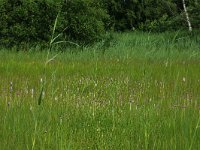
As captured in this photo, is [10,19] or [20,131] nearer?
[20,131]

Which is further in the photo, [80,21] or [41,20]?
[80,21]

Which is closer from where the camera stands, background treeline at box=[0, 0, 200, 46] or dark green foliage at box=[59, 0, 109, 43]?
background treeline at box=[0, 0, 200, 46]

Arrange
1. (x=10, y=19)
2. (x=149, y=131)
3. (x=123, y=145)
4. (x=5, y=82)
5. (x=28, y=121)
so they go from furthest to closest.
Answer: (x=10, y=19) → (x=5, y=82) → (x=28, y=121) → (x=149, y=131) → (x=123, y=145)

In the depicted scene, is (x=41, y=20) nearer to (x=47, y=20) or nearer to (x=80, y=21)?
(x=47, y=20)

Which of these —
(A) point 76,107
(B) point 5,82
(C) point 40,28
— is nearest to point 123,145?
(A) point 76,107

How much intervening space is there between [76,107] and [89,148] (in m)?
1.64

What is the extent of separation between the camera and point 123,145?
4012 millimetres

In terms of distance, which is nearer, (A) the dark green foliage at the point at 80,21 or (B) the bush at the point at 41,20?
(B) the bush at the point at 41,20

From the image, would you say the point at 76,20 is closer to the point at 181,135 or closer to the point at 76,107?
the point at 76,107

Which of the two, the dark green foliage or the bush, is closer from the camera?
the bush

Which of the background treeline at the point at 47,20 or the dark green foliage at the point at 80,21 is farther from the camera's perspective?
the dark green foliage at the point at 80,21

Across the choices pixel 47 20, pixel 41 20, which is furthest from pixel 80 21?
pixel 41 20

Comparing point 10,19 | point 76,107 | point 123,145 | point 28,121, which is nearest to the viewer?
point 123,145

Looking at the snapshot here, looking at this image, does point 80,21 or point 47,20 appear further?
point 80,21
